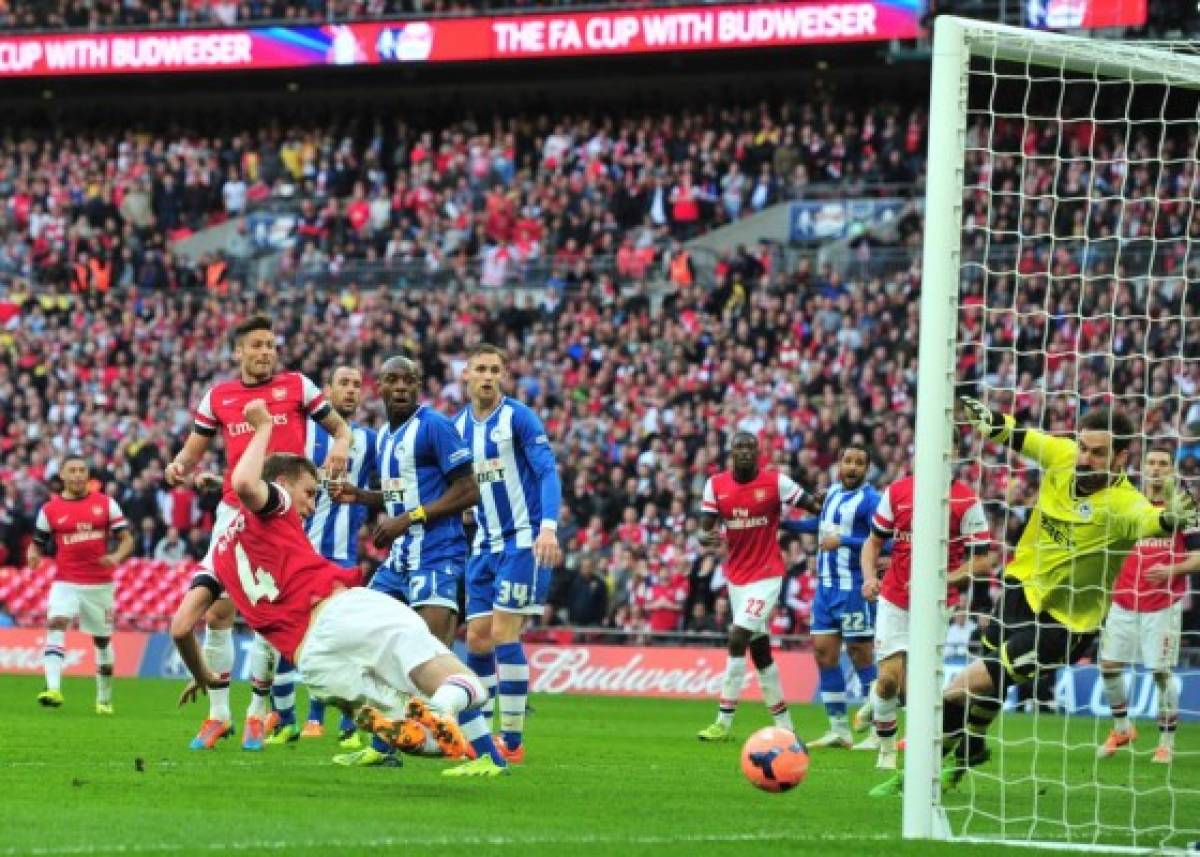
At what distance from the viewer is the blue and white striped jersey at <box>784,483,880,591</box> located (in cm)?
1812

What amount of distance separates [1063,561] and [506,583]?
3659 millimetres

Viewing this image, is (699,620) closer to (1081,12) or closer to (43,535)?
(43,535)

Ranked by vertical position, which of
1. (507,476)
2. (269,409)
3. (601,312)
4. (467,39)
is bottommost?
(507,476)

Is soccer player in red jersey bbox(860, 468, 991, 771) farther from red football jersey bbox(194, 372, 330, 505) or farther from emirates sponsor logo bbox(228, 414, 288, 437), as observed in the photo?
emirates sponsor logo bbox(228, 414, 288, 437)

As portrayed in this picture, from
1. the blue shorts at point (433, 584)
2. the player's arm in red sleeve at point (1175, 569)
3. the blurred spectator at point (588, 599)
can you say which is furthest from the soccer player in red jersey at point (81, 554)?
the player's arm in red sleeve at point (1175, 569)

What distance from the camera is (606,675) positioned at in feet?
89.6

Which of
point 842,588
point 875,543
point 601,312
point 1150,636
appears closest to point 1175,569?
point 875,543

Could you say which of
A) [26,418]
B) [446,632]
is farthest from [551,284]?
[446,632]

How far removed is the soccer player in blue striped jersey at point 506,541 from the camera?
1333 centimetres

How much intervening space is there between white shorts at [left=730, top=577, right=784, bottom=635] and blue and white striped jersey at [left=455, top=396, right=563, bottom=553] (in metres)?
4.82

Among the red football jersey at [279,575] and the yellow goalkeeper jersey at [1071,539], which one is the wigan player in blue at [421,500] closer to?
the red football jersey at [279,575]

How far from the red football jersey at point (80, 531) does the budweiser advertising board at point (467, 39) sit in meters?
19.4

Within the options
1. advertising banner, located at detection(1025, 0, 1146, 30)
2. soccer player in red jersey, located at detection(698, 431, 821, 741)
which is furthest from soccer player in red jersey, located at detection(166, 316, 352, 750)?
advertising banner, located at detection(1025, 0, 1146, 30)

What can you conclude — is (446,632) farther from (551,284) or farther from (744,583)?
(551,284)
